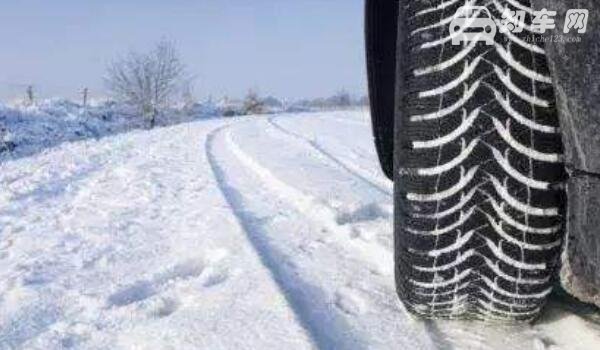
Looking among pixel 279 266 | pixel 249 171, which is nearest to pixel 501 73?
pixel 279 266

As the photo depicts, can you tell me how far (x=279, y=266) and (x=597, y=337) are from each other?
42.1 inches

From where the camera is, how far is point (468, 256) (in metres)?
1.81

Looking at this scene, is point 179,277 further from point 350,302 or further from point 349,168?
point 349,168

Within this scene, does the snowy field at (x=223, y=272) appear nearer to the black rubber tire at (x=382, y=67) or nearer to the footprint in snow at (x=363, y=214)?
the footprint in snow at (x=363, y=214)

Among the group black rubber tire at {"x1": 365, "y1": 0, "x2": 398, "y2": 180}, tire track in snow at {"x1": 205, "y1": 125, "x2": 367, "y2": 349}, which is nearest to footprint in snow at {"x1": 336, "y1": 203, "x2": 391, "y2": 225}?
tire track in snow at {"x1": 205, "y1": 125, "x2": 367, "y2": 349}

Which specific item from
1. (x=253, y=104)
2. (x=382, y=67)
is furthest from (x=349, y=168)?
(x=253, y=104)

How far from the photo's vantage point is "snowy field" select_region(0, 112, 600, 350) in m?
1.93

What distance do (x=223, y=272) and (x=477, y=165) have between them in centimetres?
111

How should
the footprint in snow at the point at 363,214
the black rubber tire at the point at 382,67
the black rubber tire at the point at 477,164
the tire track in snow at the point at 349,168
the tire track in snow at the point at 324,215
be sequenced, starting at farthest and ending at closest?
1. the tire track in snow at the point at 349,168
2. the footprint in snow at the point at 363,214
3. the tire track in snow at the point at 324,215
4. the black rubber tire at the point at 382,67
5. the black rubber tire at the point at 477,164

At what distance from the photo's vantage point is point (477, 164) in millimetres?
1713

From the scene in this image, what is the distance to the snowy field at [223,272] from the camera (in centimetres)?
193

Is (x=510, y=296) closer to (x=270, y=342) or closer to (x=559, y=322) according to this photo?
(x=559, y=322)

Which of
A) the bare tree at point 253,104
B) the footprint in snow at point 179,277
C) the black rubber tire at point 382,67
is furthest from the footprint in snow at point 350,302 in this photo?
the bare tree at point 253,104

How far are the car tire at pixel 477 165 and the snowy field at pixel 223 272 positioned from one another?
19cm
